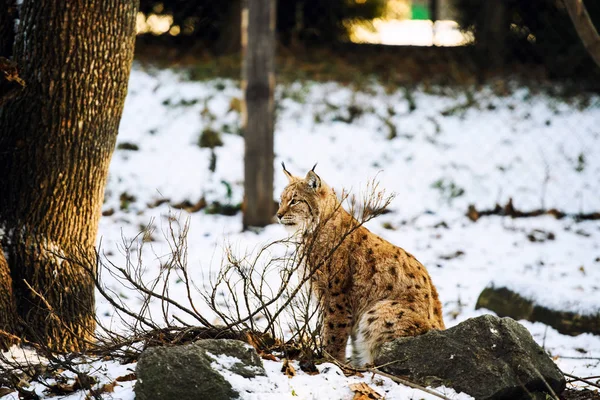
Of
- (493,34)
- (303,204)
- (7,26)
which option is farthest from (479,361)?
(493,34)

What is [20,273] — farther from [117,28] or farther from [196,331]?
[117,28]

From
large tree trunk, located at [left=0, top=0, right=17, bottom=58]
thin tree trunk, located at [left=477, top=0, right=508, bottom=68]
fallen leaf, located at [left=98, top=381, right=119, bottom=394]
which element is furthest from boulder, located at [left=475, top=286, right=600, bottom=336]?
thin tree trunk, located at [left=477, top=0, right=508, bottom=68]

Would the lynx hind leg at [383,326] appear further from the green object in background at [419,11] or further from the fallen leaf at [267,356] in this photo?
the green object in background at [419,11]

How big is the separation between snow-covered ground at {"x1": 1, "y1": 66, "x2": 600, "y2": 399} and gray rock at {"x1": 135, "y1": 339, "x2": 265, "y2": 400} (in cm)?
218

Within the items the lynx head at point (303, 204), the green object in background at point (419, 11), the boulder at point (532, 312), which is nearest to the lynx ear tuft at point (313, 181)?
the lynx head at point (303, 204)

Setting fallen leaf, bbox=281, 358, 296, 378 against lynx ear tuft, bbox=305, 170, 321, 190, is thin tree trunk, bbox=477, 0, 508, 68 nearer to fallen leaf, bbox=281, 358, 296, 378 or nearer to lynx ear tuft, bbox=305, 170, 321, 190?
lynx ear tuft, bbox=305, 170, 321, 190

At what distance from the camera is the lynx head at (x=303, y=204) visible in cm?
479

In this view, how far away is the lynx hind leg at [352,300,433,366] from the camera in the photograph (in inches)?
162

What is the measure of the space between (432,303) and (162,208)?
4.27 metres

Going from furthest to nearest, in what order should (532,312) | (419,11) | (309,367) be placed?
(419,11) → (532,312) → (309,367)

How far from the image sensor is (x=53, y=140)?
4.36m

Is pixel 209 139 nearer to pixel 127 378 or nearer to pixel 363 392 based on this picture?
pixel 127 378

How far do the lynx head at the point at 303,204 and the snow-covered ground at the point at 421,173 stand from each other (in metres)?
1.26

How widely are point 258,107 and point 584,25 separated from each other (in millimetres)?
3193
